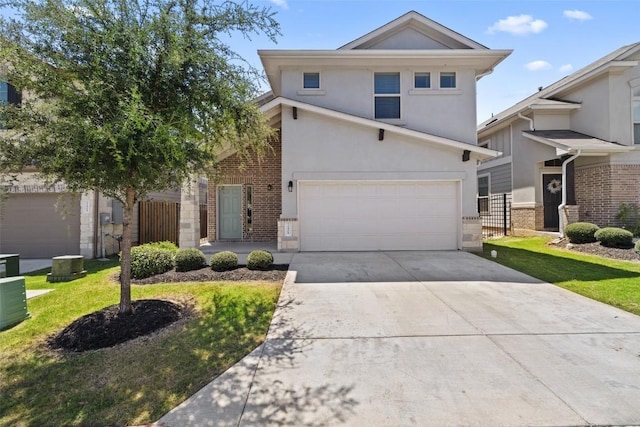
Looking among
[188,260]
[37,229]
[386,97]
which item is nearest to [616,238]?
[386,97]

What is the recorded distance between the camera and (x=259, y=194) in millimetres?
12469

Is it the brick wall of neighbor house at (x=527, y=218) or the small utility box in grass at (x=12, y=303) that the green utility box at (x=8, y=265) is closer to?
the small utility box in grass at (x=12, y=303)

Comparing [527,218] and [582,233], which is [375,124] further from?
[527,218]

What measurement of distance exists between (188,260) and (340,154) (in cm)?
563

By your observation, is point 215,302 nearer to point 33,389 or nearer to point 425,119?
point 33,389

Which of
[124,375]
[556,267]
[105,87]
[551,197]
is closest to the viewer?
[124,375]

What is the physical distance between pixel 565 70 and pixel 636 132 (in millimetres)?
6533

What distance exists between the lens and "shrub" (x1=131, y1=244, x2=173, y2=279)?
24.8ft

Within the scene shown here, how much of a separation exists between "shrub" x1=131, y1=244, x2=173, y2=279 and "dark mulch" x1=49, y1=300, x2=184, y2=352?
199 centimetres

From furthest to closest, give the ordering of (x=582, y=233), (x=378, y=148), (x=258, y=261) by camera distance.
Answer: (x=582, y=233)
(x=378, y=148)
(x=258, y=261)

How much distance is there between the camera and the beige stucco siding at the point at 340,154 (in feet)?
35.0

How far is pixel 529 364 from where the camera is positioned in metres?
3.73

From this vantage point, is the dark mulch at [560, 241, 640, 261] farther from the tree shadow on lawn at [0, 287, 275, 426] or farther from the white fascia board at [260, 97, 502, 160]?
the tree shadow on lawn at [0, 287, 275, 426]

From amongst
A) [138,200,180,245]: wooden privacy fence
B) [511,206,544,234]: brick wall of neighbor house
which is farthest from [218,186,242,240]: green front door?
[511,206,544,234]: brick wall of neighbor house
